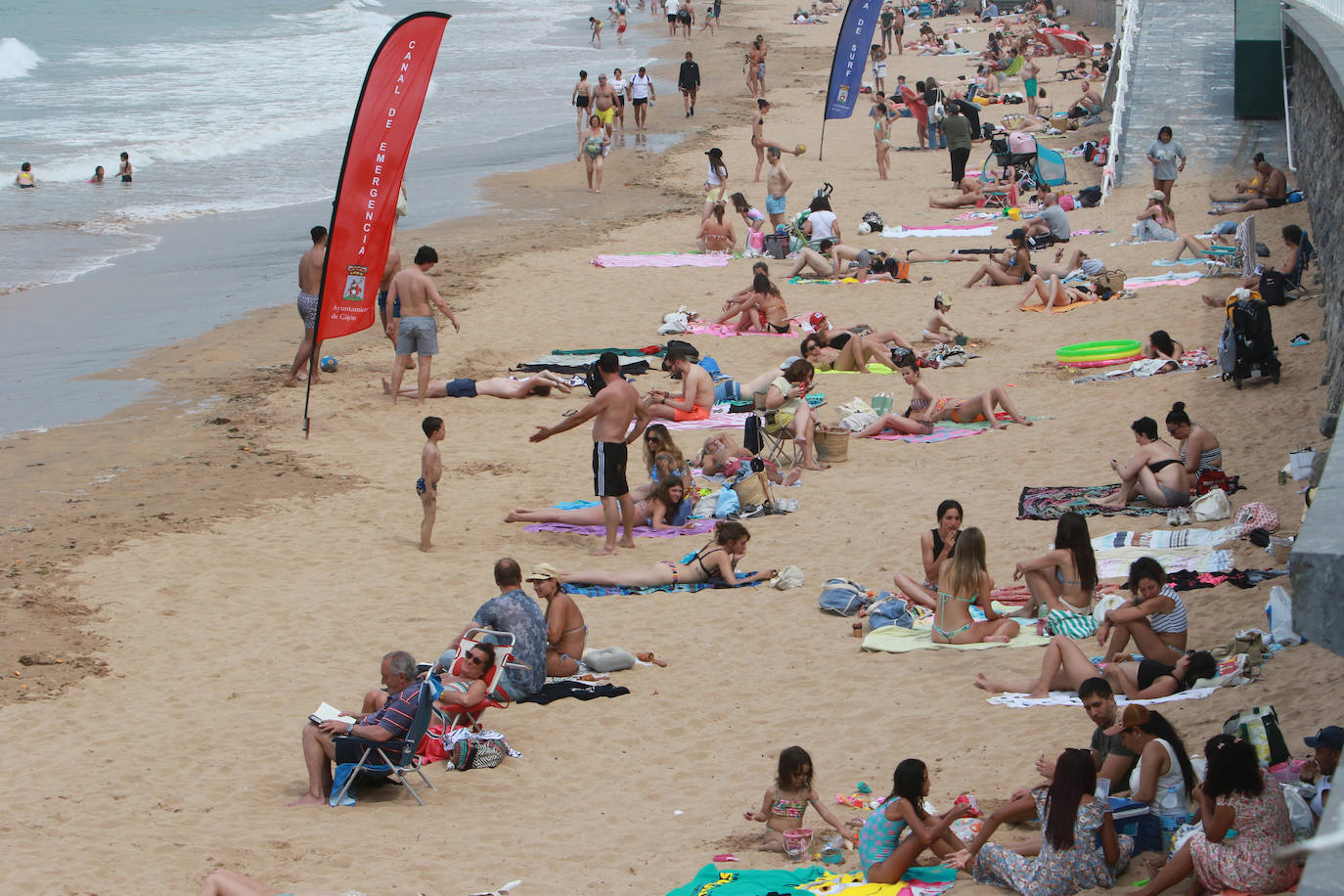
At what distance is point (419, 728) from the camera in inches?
261

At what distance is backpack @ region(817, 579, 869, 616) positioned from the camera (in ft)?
28.6

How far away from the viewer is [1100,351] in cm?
1334

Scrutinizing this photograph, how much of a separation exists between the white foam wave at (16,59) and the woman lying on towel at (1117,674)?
43591mm

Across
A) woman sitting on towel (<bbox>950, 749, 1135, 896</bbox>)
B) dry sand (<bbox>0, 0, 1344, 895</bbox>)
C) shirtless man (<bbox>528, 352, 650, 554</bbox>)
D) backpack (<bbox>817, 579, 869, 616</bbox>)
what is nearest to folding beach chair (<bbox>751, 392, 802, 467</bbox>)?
dry sand (<bbox>0, 0, 1344, 895</bbox>)

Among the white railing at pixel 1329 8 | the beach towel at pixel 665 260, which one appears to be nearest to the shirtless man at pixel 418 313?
the beach towel at pixel 665 260

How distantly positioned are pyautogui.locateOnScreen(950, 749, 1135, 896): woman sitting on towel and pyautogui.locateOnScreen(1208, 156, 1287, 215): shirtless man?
13670mm

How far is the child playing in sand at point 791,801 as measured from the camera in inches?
233

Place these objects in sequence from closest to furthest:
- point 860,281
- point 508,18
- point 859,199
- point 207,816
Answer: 1. point 207,816
2. point 860,281
3. point 859,199
4. point 508,18

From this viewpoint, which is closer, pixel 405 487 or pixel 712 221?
pixel 405 487

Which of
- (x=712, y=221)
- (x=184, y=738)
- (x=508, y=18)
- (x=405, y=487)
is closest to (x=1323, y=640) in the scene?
(x=184, y=738)

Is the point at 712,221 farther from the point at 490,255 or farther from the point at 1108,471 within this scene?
the point at 1108,471

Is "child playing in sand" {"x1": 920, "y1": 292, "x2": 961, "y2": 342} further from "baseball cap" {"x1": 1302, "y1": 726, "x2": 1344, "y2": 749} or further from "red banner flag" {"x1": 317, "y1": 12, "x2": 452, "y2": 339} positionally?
"baseball cap" {"x1": 1302, "y1": 726, "x2": 1344, "y2": 749}

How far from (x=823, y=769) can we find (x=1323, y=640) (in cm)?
354

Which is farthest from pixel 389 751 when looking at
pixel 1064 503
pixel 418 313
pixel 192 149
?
pixel 192 149
